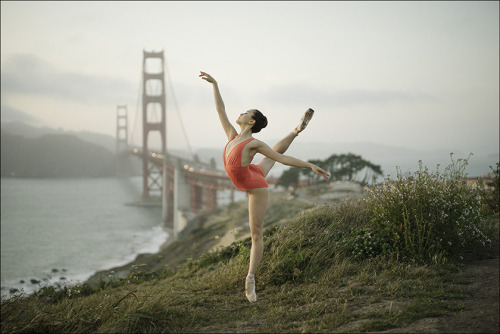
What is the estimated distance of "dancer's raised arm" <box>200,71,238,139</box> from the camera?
3750 millimetres

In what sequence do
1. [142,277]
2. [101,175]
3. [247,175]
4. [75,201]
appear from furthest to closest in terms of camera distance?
[101,175], [75,201], [142,277], [247,175]

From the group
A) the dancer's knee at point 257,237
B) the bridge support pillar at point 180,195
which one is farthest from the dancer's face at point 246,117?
the bridge support pillar at point 180,195

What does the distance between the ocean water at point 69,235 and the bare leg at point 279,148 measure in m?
5.00

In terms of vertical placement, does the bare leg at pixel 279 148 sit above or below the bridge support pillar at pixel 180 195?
above

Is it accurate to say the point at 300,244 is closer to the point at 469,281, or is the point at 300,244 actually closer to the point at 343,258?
the point at 343,258

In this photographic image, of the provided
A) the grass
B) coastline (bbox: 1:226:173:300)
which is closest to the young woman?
the grass

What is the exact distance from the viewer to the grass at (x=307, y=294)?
2787mm

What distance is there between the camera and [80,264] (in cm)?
1997

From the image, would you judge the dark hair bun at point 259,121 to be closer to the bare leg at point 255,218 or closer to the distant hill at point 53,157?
the bare leg at point 255,218

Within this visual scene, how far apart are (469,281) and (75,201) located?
52.9 meters

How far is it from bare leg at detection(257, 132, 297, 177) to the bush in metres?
1.50

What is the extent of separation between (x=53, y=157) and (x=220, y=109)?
94.7 meters

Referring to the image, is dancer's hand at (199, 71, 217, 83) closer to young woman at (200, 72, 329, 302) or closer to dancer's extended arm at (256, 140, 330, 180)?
young woman at (200, 72, 329, 302)

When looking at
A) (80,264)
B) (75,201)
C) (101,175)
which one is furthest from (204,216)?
(101,175)
